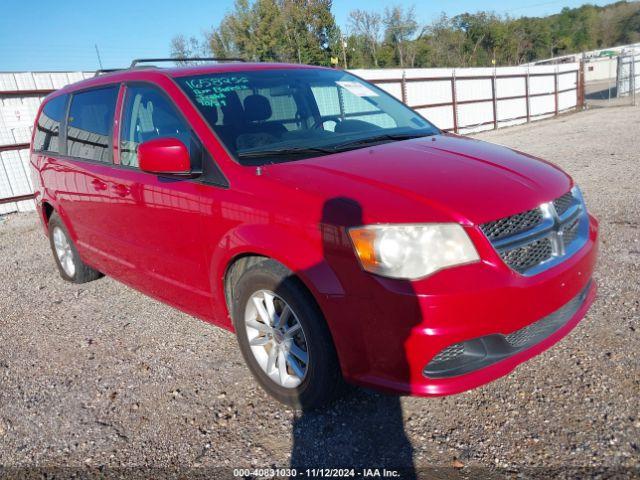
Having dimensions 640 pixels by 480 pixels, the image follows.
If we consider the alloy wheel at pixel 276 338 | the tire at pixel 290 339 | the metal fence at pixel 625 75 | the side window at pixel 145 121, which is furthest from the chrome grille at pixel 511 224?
the metal fence at pixel 625 75

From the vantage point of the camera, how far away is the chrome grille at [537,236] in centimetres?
225

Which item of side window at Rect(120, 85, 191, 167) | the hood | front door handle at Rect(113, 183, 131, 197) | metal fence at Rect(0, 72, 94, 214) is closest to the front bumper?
the hood

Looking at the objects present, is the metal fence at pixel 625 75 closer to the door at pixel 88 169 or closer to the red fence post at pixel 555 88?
the red fence post at pixel 555 88

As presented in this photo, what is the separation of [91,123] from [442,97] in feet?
51.1

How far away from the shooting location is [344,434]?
2547mm

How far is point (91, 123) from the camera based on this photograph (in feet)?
13.5

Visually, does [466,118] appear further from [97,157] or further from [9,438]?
[9,438]

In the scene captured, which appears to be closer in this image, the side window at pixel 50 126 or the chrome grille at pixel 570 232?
the chrome grille at pixel 570 232

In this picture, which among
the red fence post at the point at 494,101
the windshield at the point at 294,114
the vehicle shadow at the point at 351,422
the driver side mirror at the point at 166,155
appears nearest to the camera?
the vehicle shadow at the point at 351,422

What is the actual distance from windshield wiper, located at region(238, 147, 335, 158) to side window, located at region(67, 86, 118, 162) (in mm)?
1421

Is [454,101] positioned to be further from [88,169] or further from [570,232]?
[570,232]

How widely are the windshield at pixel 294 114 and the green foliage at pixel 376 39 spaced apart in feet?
139

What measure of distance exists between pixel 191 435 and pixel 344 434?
806mm

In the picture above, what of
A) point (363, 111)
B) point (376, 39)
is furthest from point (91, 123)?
point (376, 39)
